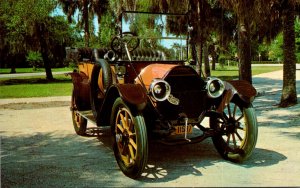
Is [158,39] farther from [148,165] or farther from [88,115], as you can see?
[148,165]

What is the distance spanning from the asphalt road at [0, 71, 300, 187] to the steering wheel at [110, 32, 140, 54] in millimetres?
1717

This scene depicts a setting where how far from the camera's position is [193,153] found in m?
5.96

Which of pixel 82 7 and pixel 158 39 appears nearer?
pixel 158 39

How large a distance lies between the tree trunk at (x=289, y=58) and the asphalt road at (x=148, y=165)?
2883mm

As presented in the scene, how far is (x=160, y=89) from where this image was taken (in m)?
4.84

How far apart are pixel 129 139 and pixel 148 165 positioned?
68cm

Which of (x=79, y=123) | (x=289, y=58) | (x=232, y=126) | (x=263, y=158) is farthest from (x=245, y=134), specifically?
(x=289, y=58)

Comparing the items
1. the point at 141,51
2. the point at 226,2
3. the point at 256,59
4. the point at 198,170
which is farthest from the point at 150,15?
the point at 256,59

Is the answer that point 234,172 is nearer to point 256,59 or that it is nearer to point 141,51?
point 141,51

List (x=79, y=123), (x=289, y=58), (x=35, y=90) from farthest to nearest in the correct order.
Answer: (x=35, y=90), (x=289, y=58), (x=79, y=123)

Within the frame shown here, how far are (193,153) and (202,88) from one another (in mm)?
1228

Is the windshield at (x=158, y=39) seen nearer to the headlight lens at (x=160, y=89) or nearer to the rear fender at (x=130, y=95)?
the rear fender at (x=130, y=95)

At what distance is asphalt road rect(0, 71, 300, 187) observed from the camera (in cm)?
455

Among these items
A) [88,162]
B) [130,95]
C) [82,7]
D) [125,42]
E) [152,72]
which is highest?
[82,7]
